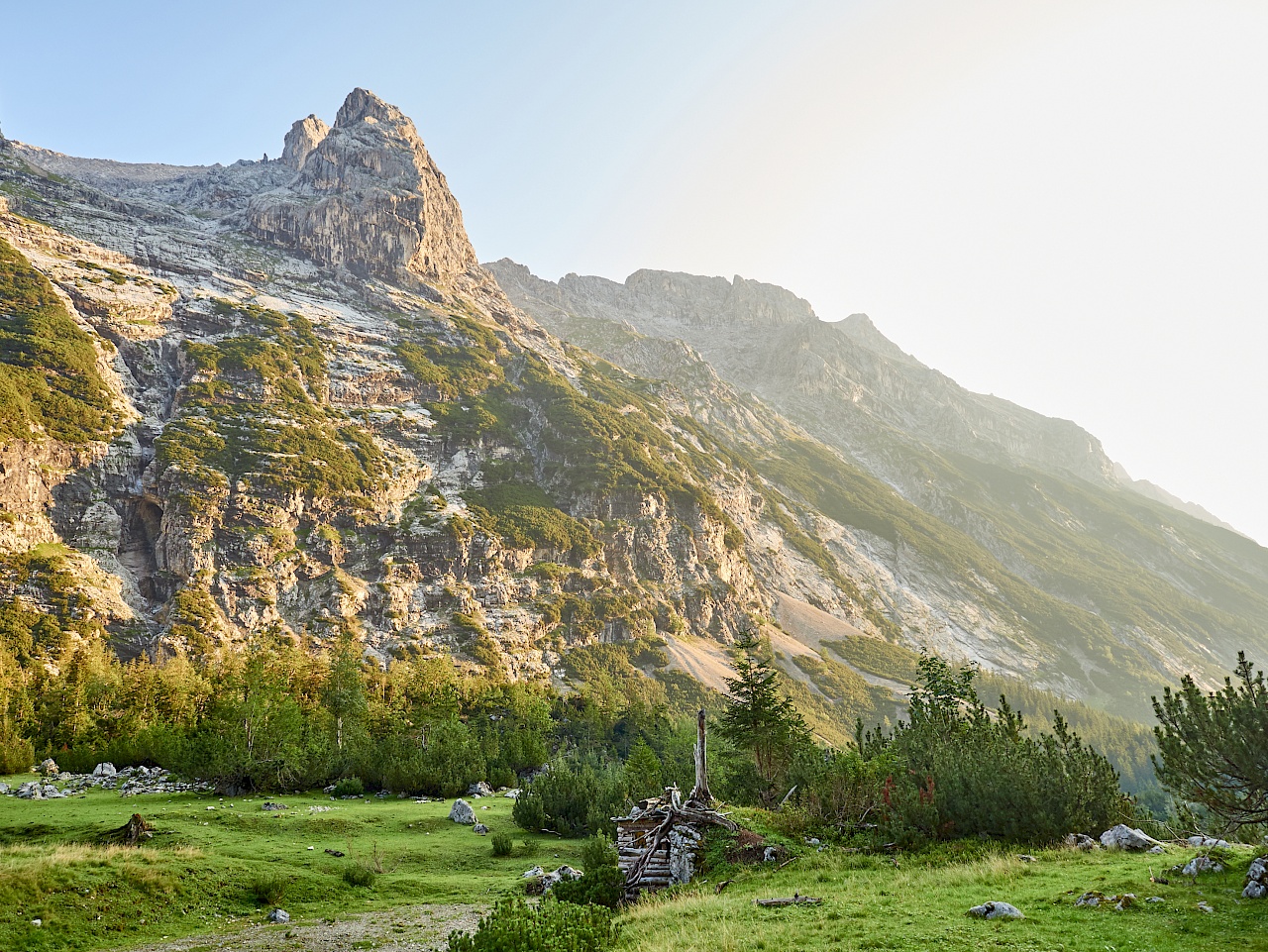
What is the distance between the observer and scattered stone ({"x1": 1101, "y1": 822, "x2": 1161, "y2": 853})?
2059 cm

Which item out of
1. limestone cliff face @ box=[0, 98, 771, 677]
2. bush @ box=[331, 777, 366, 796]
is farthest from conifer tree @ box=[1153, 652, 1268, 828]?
limestone cliff face @ box=[0, 98, 771, 677]

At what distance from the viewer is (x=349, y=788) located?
4572cm

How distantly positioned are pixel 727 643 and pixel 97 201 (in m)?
233

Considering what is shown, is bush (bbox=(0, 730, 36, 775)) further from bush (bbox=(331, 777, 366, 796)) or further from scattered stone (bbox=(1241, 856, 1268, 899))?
scattered stone (bbox=(1241, 856, 1268, 899))

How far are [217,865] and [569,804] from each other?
20.4 meters

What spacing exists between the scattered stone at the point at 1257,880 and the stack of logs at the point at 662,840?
1554cm

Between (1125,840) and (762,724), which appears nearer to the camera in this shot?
(1125,840)

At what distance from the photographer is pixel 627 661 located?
457 feet

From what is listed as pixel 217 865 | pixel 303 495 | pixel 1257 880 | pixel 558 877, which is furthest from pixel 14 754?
pixel 303 495

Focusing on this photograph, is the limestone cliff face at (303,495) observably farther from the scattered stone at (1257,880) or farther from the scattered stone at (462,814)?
the scattered stone at (1257,880)

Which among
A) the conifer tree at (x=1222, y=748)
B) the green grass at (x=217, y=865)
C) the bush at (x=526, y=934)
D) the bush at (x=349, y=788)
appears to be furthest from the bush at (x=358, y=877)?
the conifer tree at (x=1222, y=748)

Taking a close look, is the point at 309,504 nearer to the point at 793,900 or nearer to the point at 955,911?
the point at 793,900

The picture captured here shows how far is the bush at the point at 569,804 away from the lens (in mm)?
36688

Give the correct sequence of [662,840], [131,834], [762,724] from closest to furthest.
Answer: [662,840] → [131,834] → [762,724]
